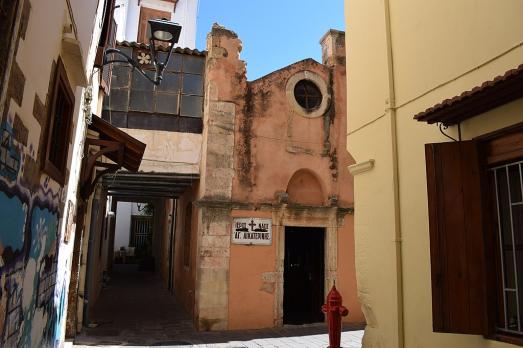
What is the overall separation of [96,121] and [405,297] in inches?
213

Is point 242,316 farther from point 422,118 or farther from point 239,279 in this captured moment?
point 422,118

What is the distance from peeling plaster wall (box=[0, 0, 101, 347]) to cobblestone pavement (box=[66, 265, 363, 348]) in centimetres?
465

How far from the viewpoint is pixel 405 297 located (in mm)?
4953

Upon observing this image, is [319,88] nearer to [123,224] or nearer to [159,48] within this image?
[159,48]

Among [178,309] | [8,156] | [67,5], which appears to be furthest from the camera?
[178,309]

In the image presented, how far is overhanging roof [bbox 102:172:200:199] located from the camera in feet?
37.6

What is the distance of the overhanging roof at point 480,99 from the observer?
11.0ft

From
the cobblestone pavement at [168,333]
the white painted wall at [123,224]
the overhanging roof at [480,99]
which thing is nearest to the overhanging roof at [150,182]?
the cobblestone pavement at [168,333]

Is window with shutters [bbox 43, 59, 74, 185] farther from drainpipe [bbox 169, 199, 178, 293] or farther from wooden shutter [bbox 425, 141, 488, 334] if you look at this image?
drainpipe [bbox 169, 199, 178, 293]

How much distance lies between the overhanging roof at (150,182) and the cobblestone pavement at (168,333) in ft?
11.6

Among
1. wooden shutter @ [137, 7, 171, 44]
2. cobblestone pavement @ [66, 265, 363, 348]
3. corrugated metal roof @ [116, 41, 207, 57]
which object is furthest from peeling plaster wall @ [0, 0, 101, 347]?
wooden shutter @ [137, 7, 171, 44]

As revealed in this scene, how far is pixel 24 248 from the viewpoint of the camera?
323cm

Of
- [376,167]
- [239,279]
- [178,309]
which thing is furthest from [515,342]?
[178,309]

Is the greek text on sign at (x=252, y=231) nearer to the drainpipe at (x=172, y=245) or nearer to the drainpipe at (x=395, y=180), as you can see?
the drainpipe at (x=395, y=180)
